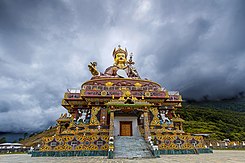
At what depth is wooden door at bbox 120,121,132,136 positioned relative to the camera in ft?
57.4

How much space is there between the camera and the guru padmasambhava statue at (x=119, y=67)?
24.1m

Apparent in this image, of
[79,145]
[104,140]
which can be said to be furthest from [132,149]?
[79,145]

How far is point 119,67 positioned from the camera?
88.2ft

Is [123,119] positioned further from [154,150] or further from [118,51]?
[118,51]

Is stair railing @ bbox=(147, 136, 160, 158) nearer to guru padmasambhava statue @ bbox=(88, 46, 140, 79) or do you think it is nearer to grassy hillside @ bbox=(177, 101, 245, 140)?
guru padmasambhava statue @ bbox=(88, 46, 140, 79)

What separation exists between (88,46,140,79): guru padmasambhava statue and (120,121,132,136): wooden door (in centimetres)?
863

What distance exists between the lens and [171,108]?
21172 millimetres

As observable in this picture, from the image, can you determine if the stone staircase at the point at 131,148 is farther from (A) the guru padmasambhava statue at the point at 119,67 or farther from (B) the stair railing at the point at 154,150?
(A) the guru padmasambhava statue at the point at 119,67

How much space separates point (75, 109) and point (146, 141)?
9.49 metres

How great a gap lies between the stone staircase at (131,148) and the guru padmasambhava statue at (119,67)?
11.8 m

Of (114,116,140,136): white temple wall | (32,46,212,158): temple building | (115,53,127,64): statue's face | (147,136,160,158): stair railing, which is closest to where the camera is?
(147,136,160,158): stair railing

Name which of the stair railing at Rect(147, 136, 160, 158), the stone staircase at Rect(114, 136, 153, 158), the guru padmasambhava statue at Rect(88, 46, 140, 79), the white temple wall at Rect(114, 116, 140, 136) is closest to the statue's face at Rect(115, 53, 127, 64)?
the guru padmasambhava statue at Rect(88, 46, 140, 79)

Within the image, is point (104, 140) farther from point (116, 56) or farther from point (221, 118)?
point (221, 118)

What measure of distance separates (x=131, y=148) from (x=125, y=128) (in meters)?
5.19
